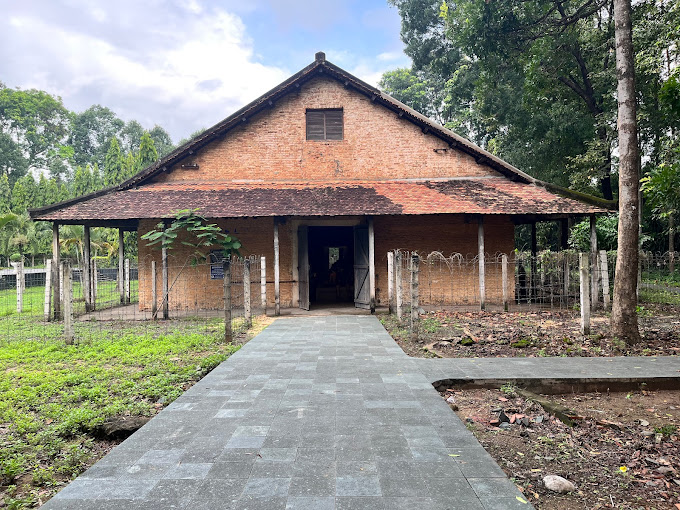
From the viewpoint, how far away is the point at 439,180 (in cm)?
1345

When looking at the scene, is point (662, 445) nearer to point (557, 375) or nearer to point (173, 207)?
point (557, 375)

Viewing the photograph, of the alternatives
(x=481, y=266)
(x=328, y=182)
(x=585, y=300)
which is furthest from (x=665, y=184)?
(x=328, y=182)

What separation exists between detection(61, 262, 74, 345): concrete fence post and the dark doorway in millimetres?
9462

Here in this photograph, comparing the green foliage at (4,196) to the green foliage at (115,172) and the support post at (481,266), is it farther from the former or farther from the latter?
the support post at (481,266)

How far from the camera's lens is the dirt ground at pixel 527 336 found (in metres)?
6.86

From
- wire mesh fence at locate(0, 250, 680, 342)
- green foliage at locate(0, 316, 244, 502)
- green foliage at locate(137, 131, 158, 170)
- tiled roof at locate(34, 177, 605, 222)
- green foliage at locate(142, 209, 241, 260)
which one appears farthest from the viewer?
green foliage at locate(137, 131, 158, 170)

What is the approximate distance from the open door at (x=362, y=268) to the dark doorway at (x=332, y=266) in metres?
3.37

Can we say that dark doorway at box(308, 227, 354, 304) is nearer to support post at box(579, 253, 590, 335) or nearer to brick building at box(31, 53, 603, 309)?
brick building at box(31, 53, 603, 309)

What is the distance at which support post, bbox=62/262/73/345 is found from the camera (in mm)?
7293

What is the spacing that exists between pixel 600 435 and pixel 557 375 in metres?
1.52

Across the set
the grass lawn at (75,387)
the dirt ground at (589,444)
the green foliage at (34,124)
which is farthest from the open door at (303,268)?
the green foliage at (34,124)

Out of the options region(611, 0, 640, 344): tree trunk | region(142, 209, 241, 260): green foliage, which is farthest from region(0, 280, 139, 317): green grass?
region(611, 0, 640, 344): tree trunk

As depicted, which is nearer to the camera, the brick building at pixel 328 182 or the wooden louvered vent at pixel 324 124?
the brick building at pixel 328 182

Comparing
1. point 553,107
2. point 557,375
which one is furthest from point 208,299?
point 553,107
